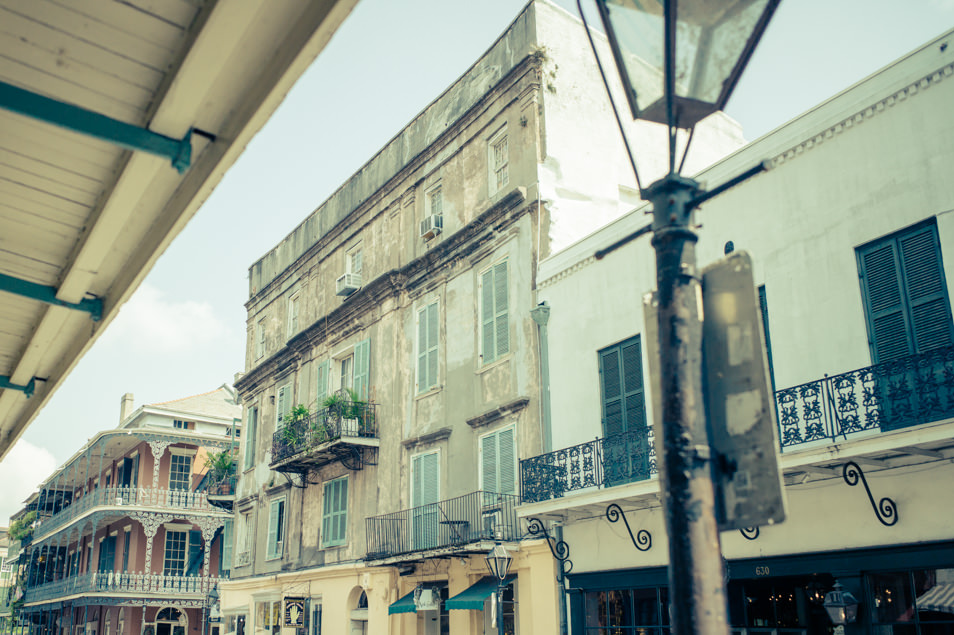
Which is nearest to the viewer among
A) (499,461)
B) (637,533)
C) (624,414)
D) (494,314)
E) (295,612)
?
(637,533)

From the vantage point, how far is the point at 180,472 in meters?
37.4

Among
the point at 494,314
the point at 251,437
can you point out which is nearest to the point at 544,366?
the point at 494,314

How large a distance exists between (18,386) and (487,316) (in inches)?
490

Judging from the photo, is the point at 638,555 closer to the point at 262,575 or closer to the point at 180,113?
the point at 180,113

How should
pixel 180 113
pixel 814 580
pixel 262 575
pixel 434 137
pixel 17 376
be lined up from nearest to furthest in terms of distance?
pixel 180 113, pixel 17 376, pixel 814 580, pixel 434 137, pixel 262 575

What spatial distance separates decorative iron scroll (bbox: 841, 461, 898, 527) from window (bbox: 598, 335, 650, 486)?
10.1ft

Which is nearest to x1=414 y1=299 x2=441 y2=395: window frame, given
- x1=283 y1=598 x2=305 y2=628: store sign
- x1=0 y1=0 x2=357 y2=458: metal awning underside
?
x1=283 y1=598 x2=305 y2=628: store sign

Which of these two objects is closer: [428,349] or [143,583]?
[428,349]

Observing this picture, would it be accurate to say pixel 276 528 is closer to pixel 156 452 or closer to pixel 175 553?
pixel 156 452

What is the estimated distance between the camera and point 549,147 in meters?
17.2

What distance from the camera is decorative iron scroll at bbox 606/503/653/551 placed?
13.0 metres

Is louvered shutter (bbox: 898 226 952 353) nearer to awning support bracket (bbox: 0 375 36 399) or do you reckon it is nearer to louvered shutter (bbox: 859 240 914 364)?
louvered shutter (bbox: 859 240 914 364)

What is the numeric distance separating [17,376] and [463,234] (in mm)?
13632

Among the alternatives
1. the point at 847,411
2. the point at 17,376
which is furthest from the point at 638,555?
the point at 17,376
